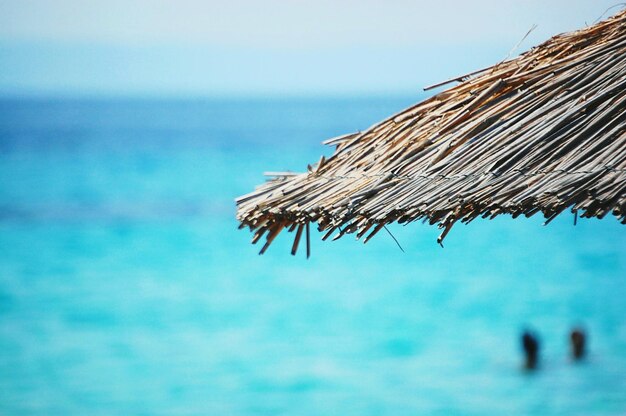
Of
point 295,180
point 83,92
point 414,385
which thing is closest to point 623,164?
point 295,180

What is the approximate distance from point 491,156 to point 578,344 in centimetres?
771

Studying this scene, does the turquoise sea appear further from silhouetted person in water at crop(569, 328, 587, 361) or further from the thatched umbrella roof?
the thatched umbrella roof

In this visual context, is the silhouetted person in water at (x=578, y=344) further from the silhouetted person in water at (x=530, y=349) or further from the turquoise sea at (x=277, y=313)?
the silhouetted person in water at (x=530, y=349)

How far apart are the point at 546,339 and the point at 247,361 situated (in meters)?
3.19

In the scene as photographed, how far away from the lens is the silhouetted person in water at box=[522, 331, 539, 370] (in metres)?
8.59

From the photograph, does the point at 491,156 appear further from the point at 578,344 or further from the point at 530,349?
the point at 578,344

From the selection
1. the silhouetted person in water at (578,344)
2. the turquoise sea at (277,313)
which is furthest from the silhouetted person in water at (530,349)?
the silhouetted person in water at (578,344)

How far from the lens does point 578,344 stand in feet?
30.0

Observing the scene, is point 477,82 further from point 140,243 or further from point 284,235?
point 284,235

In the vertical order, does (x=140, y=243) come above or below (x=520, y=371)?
above

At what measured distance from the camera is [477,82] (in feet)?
7.07

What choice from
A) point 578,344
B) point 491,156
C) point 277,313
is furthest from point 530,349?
point 491,156

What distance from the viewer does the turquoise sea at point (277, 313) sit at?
8.14 metres

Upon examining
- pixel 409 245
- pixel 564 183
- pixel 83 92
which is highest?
pixel 83 92
